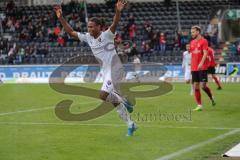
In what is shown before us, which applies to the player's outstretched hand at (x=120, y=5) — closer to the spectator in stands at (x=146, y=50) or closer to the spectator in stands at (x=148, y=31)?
the spectator in stands at (x=146, y=50)

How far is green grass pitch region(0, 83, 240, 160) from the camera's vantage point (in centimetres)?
903

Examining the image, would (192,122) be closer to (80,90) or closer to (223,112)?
(223,112)

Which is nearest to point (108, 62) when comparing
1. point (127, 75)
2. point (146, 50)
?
point (127, 75)

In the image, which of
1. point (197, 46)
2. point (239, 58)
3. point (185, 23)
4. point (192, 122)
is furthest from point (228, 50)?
point (192, 122)

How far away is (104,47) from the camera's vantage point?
11031 millimetres

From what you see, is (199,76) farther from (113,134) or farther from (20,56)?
(20,56)

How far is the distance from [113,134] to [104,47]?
1667 millimetres

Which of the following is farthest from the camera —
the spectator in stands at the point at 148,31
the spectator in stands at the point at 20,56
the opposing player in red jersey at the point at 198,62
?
the spectator in stands at the point at 20,56

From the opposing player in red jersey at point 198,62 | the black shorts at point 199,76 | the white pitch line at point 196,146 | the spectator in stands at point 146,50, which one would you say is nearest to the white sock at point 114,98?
the white pitch line at point 196,146

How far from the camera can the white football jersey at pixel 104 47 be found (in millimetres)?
10938

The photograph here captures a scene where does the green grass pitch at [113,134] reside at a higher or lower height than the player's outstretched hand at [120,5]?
lower

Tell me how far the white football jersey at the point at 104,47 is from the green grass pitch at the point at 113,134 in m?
1.36

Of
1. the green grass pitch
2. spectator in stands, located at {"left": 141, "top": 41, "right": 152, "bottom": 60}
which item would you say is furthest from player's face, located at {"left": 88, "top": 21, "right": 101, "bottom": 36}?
spectator in stands, located at {"left": 141, "top": 41, "right": 152, "bottom": 60}

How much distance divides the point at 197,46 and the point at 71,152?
8054 millimetres
